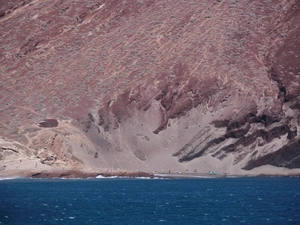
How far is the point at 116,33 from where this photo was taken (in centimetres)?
13162

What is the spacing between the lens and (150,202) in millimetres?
60656

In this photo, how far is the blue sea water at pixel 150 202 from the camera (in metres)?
48.1

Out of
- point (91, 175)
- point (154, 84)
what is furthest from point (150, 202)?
point (154, 84)

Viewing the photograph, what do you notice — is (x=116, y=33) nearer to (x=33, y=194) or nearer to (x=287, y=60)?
(x=287, y=60)

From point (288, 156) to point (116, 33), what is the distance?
46.1 metres

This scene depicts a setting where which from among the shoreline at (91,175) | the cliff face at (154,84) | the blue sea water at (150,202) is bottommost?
the blue sea water at (150,202)

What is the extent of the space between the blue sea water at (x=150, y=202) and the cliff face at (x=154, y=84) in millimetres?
14218

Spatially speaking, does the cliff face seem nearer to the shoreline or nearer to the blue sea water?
the shoreline

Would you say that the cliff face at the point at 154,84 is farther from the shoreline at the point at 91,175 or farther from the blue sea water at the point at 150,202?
the blue sea water at the point at 150,202

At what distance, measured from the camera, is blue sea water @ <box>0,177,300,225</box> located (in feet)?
158

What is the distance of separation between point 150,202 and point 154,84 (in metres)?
56.4

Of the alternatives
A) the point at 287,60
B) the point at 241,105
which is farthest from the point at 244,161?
the point at 287,60

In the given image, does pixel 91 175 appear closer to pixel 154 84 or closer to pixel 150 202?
pixel 154 84

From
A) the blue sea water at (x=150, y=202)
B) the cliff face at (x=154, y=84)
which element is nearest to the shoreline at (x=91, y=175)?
the cliff face at (x=154, y=84)
